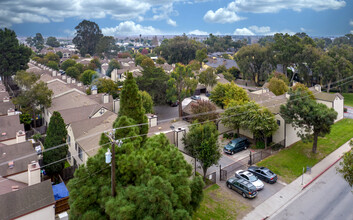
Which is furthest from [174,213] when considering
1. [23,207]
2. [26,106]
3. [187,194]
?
[26,106]

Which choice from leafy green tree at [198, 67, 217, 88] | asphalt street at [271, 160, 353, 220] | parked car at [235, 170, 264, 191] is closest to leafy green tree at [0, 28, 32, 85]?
leafy green tree at [198, 67, 217, 88]

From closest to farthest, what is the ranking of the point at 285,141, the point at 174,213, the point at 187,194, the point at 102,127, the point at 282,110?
1. the point at 174,213
2. the point at 187,194
3. the point at 102,127
4. the point at 282,110
5. the point at 285,141

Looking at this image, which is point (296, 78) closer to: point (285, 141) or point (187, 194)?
point (285, 141)

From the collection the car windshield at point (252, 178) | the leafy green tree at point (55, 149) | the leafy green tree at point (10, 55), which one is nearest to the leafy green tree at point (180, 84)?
the leafy green tree at point (55, 149)

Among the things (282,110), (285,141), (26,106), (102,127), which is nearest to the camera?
(102,127)

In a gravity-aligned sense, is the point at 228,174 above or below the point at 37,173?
below

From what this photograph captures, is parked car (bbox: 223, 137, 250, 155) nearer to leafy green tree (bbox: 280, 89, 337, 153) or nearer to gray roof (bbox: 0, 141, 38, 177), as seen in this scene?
leafy green tree (bbox: 280, 89, 337, 153)

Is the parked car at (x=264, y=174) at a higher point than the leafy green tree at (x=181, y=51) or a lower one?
lower

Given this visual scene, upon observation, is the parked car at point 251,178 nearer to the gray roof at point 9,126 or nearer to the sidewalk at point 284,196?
the sidewalk at point 284,196
